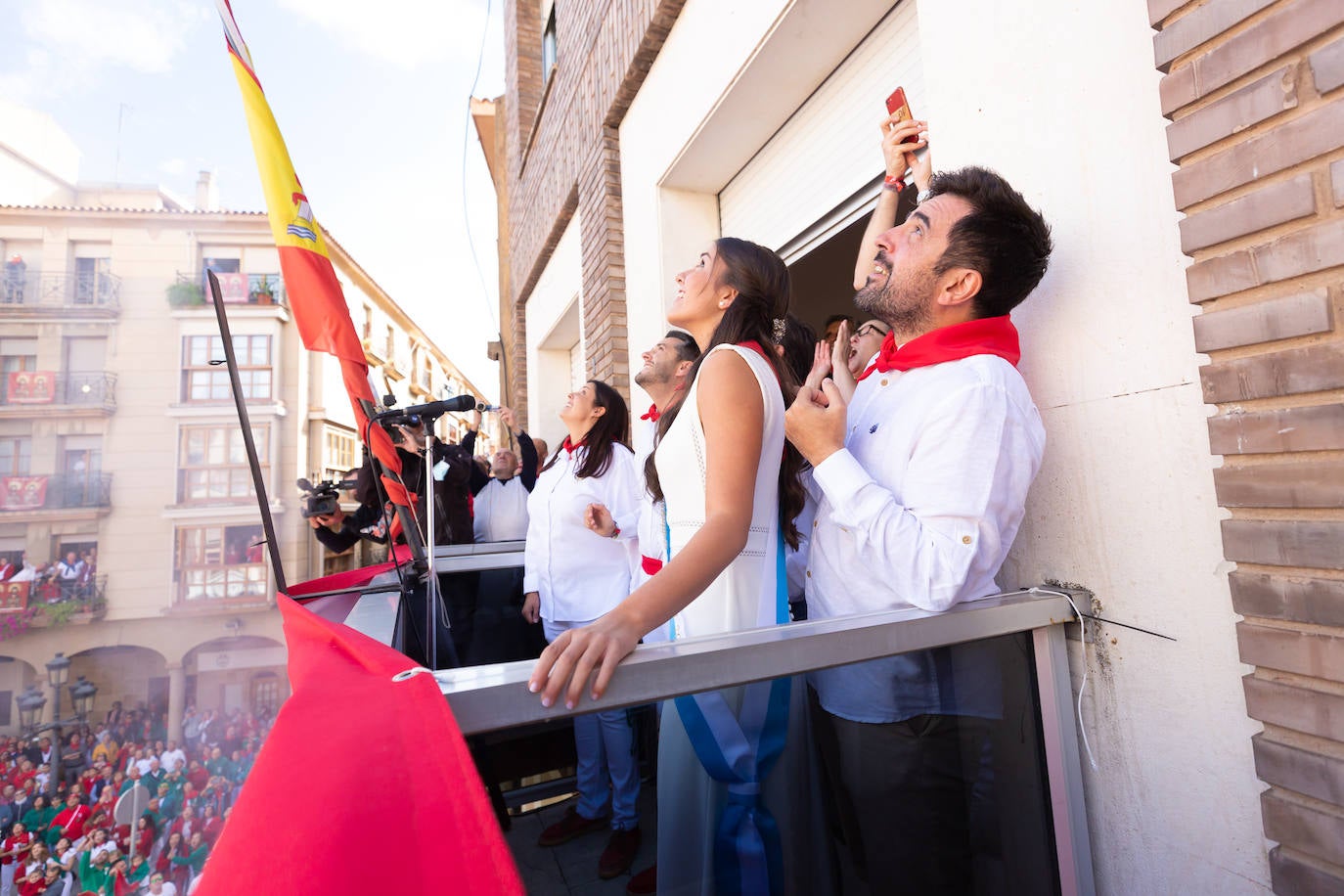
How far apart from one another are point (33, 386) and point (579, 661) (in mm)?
6243

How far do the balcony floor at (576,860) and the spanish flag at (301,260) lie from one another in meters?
1.94

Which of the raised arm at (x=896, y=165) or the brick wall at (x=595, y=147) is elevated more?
the brick wall at (x=595, y=147)

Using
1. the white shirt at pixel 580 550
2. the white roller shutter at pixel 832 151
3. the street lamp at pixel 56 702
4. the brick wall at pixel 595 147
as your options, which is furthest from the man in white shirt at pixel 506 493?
the street lamp at pixel 56 702

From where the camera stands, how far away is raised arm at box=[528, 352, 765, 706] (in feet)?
2.54

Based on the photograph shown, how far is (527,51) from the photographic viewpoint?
30.0 feet

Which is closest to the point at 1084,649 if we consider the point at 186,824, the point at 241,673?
the point at 241,673

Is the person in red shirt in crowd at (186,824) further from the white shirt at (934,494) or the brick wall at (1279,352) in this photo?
the brick wall at (1279,352)

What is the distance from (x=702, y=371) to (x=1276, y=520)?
1107mm

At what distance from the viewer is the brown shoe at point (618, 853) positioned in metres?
0.94

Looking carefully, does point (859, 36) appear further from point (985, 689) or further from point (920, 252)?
point (985, 689)

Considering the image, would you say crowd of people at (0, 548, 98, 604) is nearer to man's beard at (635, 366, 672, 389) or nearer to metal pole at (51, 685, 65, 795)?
metal pole at (51, 685, 65, 795)

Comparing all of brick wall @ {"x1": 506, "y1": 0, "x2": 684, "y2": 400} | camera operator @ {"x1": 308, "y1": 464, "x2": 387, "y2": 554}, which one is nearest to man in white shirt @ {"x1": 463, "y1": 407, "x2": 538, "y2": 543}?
camera operator @ {"x1": 308, "y1": 464, "x2": 387, "y2": 554}

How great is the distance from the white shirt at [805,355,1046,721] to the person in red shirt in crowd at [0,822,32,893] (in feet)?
23.8

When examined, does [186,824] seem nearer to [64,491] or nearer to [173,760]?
[173,760]
